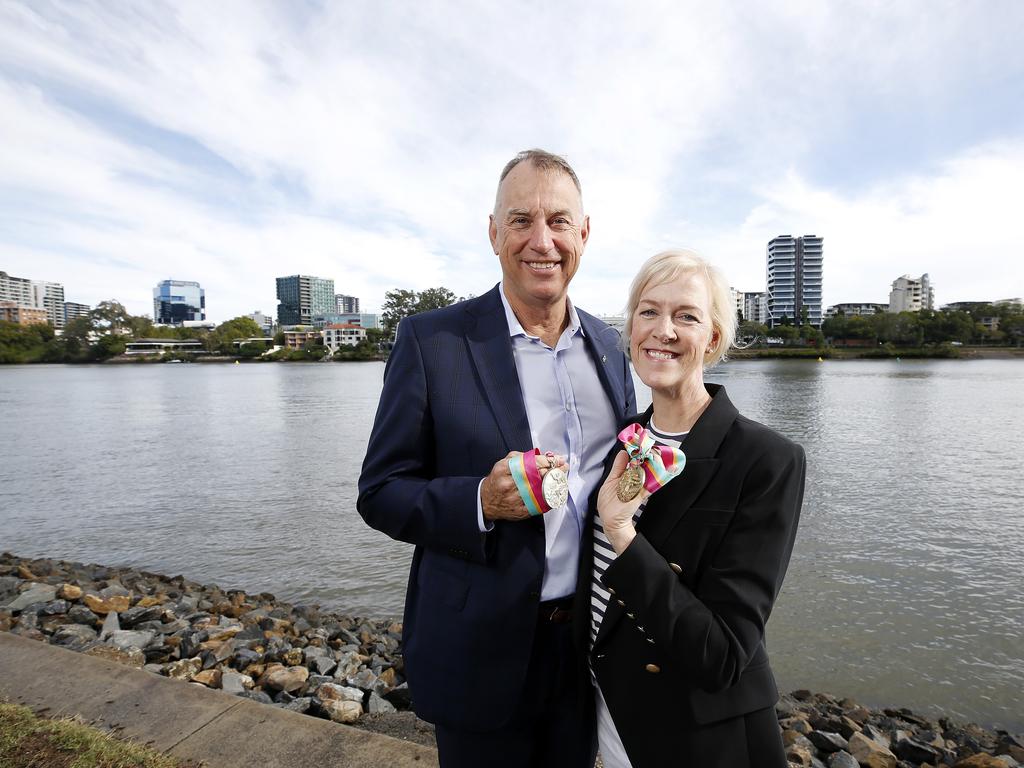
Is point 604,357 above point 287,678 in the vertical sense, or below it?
above

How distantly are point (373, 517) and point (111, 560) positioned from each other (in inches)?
472

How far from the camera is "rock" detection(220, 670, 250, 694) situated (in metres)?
5.15

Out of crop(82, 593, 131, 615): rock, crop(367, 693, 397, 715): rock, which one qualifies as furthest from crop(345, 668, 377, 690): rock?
crop(82, 593, 131, 615): rock

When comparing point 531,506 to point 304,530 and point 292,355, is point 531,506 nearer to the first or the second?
point 304,530

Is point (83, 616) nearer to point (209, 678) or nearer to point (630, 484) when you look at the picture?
point (209, 678)

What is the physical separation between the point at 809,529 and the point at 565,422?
1138cm

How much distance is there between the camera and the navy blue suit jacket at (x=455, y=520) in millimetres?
1889

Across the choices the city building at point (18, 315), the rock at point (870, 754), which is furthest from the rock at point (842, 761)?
the city building at point (18, 315)

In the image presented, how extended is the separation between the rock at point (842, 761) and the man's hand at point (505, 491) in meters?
4.44

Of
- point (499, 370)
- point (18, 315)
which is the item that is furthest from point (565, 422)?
point (18, 315)

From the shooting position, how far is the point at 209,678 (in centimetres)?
527

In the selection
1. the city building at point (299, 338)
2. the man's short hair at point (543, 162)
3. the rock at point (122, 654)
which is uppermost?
the city building at point (299, 338)

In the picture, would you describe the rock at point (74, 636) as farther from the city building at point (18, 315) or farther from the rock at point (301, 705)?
the city building at point (18, 315)

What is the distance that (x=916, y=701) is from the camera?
21.1ft
